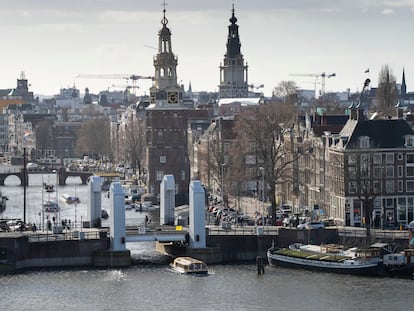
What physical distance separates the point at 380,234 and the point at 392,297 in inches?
665

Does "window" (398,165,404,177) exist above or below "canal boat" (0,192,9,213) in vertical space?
above

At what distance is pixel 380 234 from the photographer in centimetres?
10769

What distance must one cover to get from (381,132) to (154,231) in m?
21.7

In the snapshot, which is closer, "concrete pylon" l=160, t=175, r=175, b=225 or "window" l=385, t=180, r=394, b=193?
"concrete pylon" l=160, t=175, r=175, b=225

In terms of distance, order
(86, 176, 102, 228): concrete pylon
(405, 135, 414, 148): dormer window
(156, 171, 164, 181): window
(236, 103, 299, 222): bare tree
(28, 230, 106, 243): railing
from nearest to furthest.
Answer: (28, 230, 106, 243): railing → (86, 176, 102, 228): concrete pylon → (405, 135, 414, 148): dormer window → (236, 103, 299, 222): bare tree → (156, 171, 164, 181): window

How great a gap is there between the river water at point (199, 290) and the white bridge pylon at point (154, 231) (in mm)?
1968

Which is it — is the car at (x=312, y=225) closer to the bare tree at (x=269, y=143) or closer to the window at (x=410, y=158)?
the bare tree at (x=269, y=143)

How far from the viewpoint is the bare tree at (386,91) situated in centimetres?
18381

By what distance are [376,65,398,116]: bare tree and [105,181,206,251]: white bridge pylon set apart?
240 ft

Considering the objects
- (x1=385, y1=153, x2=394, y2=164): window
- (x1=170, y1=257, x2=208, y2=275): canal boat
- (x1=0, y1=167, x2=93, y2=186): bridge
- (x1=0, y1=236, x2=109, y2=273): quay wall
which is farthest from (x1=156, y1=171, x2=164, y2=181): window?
(x1=170, y1=257, x2=208, y2=275): canal boat

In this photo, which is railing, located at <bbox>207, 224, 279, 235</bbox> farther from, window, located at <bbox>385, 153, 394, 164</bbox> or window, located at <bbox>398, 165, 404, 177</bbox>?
window, located at <bbox>398, 165, 404, 177</bbox>

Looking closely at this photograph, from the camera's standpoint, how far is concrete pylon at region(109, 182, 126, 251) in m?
105

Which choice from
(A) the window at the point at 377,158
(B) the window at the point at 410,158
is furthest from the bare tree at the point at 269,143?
(B) the window at the point at 410,158

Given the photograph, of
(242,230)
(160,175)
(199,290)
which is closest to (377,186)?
(242,230)
